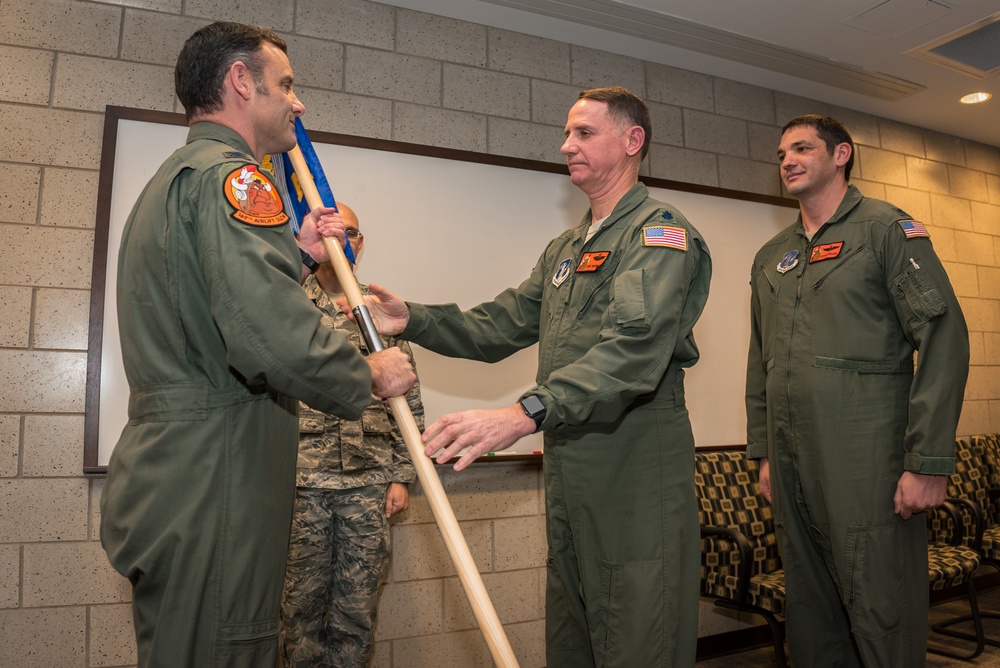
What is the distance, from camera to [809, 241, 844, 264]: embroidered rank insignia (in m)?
2.43

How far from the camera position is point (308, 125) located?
10.0 feet

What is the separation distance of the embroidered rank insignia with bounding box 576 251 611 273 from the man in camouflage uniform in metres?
0.97

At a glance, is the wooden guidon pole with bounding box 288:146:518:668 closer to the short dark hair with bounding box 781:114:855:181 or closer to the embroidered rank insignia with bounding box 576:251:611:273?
the embroidered rank insignia with bounding box 576:251:611:273

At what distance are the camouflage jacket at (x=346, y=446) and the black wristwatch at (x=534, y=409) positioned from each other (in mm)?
987

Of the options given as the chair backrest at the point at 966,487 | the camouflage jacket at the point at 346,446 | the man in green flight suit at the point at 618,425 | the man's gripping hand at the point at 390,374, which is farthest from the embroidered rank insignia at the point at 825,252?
the chair backrest at the point at 966,487

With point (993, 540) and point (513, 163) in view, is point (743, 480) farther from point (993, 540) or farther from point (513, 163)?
point (513, 163)

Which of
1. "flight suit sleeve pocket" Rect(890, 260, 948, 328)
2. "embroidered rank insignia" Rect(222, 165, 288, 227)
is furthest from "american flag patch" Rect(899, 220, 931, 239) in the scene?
"embroidered rank insignia" Rect(222, 165, 288, 227)

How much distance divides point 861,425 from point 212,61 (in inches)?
79.7

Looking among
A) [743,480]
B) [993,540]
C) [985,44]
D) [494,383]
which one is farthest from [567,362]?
[985,44]

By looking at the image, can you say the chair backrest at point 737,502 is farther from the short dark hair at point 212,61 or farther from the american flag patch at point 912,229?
the short dark hair at point 212,61

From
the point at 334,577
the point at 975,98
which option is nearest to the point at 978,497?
the point at 975,98

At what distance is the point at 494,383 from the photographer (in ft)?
11.0

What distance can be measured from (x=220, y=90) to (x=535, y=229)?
2149mm

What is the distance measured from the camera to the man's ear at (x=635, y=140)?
2096mm
